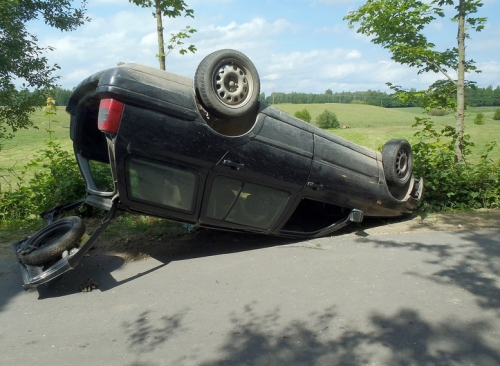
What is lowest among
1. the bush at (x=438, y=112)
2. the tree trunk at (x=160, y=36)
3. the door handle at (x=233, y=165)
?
the door handle at (x=233, y=165)

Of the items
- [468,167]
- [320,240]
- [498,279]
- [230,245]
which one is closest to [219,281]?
[230,245]

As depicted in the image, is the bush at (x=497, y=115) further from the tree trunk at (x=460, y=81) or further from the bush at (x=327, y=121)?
the tree trunk at (x=460, y=81)

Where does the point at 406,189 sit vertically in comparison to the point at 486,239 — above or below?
above

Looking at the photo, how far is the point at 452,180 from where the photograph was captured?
27.5 ft

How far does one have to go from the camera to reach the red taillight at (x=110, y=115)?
4.34 meters

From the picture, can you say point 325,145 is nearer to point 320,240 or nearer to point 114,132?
point 320,240

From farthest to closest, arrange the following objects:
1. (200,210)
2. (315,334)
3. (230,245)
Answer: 1. (230,245)
2. (200,210)
3. (315,334)

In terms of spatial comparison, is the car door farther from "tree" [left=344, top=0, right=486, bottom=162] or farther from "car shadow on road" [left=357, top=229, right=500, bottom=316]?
"tree" [left=344, top=0, right=486, bottom=162]

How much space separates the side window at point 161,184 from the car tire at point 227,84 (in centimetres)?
75

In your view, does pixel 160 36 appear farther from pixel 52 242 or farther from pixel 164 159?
pixel 52 242

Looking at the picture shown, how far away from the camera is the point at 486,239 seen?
609 cm

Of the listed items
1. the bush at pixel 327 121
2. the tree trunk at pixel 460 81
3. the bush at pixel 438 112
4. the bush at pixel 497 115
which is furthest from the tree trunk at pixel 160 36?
the bush at pixel 497 115

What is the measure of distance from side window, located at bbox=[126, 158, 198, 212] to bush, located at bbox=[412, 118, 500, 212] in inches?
192

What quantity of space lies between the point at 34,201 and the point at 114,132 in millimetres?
4530
